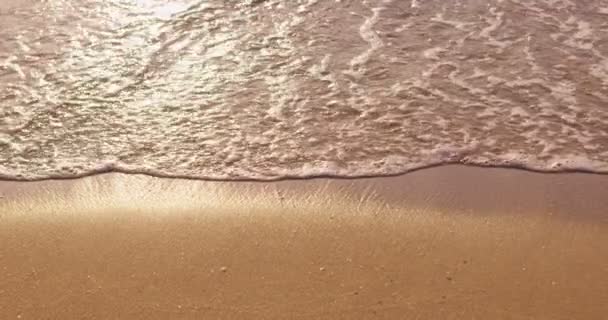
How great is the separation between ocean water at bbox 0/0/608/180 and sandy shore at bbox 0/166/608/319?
7.8 inches

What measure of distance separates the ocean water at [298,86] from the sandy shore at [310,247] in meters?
0.20

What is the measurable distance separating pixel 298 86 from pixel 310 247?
154cm

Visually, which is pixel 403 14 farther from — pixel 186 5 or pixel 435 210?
pixel 435 210

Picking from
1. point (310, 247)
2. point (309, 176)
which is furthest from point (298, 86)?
point (310, 247)

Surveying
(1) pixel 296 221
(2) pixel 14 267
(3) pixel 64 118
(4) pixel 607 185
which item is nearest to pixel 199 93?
(3) pixel 64 118

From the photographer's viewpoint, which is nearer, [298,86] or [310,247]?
[310,247]

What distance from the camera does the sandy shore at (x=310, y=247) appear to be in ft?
9.32

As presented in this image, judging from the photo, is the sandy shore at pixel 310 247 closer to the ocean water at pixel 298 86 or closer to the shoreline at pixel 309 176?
the shoreline at pixel 309 176

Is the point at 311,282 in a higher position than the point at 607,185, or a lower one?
higher

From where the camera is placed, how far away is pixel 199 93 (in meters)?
4.38

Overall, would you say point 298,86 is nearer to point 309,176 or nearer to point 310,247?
point 309,176

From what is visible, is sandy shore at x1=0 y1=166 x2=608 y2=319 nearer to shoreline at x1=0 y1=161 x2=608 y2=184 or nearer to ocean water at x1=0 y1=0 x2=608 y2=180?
shoreline at x1=0 y1=161 x2=608 y2=184

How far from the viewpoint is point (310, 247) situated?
3.16m

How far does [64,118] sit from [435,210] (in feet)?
7.17
